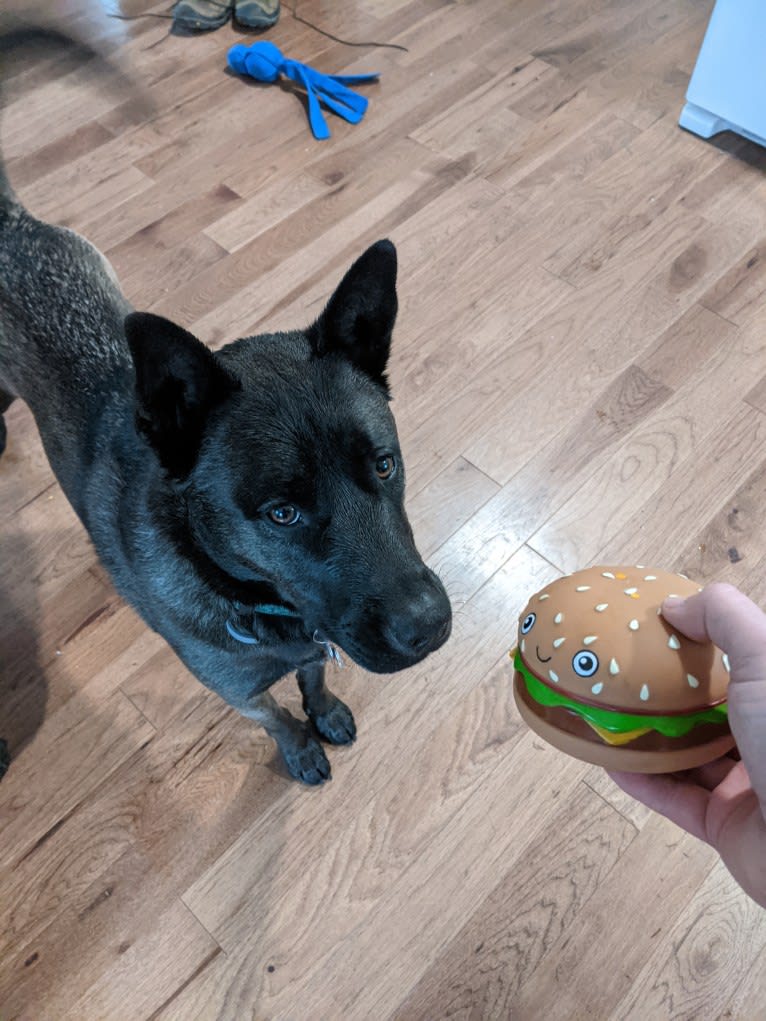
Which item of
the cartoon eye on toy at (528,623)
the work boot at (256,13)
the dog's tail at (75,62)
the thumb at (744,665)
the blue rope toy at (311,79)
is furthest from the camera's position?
the work boot at (256,13)

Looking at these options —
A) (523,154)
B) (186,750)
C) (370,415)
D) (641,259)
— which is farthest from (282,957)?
(523,154)

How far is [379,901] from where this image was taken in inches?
69.2

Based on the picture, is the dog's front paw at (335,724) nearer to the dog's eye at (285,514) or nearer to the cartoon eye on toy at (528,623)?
the cartoon eye on toy at (528,623)

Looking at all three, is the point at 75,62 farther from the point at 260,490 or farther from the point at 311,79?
the point at 260,490

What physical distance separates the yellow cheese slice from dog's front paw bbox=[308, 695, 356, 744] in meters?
0.88

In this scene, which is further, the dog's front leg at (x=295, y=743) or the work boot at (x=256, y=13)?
the work boot at (x=256, y=13)

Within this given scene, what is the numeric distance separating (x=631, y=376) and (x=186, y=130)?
2.21 m

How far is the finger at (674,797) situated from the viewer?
4.29 ft

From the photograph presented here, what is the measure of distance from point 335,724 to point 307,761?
0.39 feet

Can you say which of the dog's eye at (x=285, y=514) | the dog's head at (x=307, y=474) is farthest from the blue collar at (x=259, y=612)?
the dog's eye at (x=285, y=514)

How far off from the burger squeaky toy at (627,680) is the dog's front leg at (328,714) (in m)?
0.77

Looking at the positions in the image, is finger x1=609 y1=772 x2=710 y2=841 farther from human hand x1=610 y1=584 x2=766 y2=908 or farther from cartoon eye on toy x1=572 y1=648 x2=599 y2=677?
cartoon eye on toy x1=572 y1=648 x2=599 y2=677

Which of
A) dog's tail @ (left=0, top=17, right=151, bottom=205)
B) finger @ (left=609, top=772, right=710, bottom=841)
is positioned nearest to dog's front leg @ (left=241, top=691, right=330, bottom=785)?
finger @ (left=609, top=772, right=710, bottom=841)

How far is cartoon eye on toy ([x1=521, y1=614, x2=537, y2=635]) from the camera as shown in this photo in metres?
1.32
